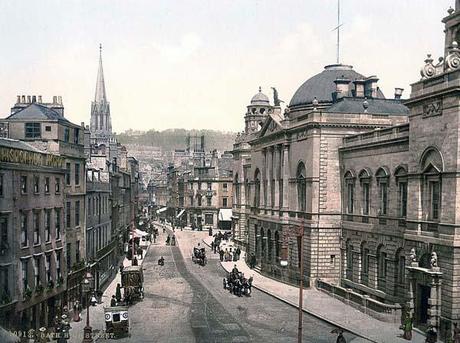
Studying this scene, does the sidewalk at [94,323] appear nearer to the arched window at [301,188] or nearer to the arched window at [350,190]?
the arched window at [301,188]

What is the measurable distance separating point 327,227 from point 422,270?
1567 centimetres

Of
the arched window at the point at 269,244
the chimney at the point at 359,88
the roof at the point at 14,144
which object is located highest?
the chimney at the point at 359,88

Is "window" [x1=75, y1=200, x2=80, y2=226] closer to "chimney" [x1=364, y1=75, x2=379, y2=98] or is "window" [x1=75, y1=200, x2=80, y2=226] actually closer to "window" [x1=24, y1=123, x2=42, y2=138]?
"window" [x1=24, y1=123, x2=42, y2=138]

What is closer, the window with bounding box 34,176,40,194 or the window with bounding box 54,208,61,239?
the window with bounding box 34,176,40,194

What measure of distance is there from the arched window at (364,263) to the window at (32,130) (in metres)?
23.0

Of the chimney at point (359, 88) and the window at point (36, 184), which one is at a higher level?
the chimney at point (359, 88)

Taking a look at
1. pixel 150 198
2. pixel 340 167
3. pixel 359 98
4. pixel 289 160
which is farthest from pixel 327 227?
pixel 150 198

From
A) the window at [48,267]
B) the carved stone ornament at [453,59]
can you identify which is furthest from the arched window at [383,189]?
the window at [48,267]

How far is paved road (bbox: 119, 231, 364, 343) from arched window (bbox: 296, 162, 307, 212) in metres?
8.00

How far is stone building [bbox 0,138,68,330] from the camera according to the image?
29.7 meters

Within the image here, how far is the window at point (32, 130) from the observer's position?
127 ft

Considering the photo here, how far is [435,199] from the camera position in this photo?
33281 millimetres

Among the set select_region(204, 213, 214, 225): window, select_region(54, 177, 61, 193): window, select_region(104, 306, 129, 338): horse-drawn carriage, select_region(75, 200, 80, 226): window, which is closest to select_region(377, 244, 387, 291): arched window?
select_region(104, 306, 129, 338): horse-drawn carriage

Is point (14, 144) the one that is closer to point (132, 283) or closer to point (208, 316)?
point (132, 283)
